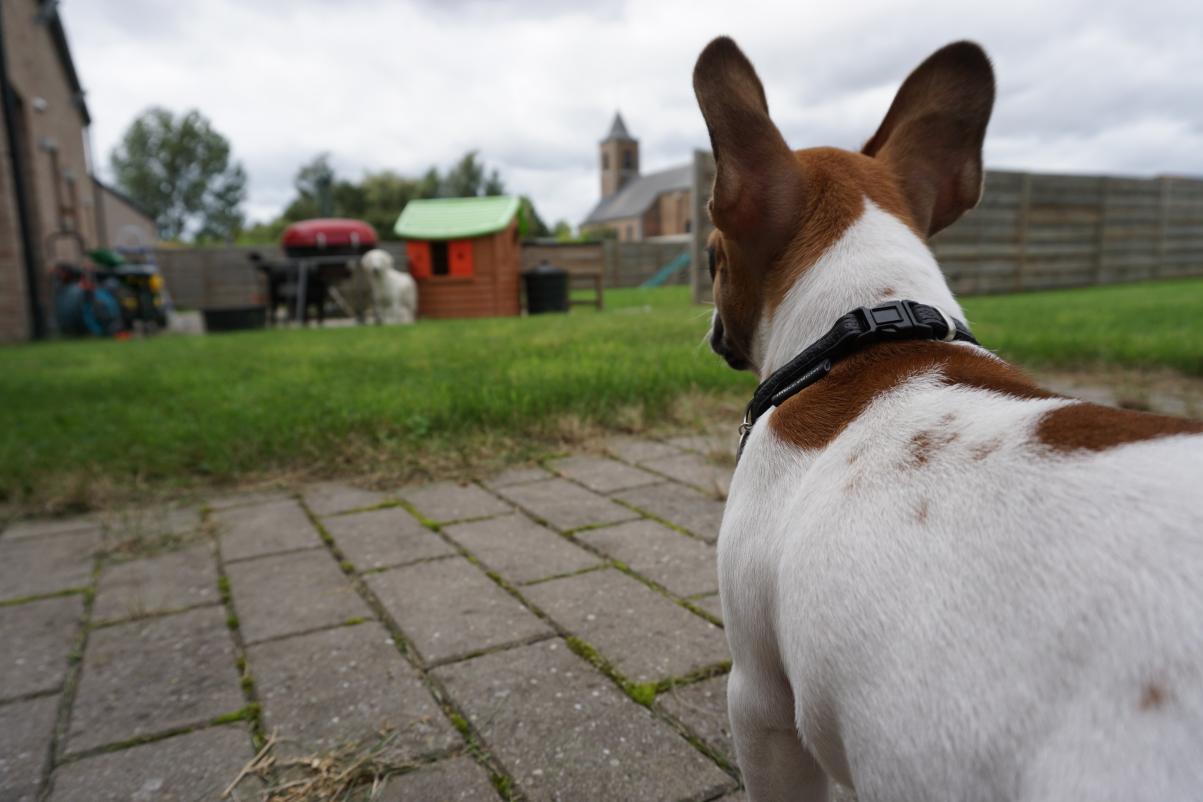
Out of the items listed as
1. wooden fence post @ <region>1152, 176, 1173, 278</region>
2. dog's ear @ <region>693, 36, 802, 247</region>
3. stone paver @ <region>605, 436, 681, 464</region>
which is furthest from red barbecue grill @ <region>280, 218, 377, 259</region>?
wooden fence post @ <region>1152, 176, 1173, 278</region>

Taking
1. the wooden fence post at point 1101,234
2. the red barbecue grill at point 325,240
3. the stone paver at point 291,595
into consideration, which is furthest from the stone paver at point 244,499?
the wooden fence post at point 1101,234

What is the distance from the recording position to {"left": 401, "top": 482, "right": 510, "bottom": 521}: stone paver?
11.1 feet

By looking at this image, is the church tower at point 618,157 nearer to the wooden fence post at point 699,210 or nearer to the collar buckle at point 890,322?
the wooden fence post at point 699,210

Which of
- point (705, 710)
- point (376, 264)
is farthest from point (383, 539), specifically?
point (376, 264)

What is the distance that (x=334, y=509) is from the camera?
3.49 metres

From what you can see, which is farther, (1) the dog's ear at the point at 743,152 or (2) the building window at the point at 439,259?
(2) the building window at the point at 439,259

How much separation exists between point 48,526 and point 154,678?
68.6 inches

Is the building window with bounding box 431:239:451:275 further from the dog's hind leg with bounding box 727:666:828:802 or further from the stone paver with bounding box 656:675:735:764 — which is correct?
the dog's hind leg with bounding box 727:666:828:802

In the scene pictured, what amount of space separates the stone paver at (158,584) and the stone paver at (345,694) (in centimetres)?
51

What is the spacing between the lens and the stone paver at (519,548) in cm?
275

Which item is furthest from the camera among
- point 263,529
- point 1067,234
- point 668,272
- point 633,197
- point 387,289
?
point 633,197

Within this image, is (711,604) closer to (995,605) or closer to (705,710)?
(705,710)

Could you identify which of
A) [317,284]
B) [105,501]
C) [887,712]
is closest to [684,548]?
[887,712]

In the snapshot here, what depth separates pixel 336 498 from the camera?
365 cm
